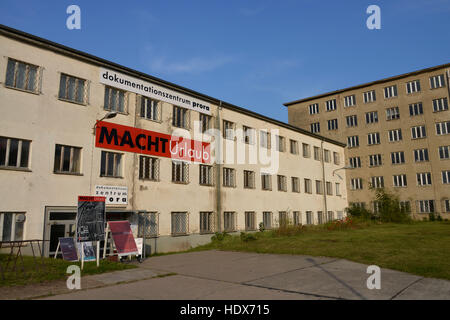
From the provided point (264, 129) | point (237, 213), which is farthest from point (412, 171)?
point (237, 213)

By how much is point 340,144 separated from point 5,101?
34.8m

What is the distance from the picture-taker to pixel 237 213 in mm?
23562

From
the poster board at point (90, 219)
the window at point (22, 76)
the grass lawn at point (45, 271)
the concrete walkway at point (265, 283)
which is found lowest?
the concrete walkway at point (265, 283)

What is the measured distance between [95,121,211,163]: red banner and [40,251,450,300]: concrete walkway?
285 inches

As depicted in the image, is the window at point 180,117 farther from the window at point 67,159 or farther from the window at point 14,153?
the window at point 14,153

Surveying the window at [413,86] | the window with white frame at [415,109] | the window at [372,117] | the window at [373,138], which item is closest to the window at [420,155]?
the window with white frame at [415,109]

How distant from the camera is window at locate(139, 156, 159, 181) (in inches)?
706

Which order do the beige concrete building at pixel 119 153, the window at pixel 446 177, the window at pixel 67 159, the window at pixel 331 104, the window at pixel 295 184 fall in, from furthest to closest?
the window at pixel 331 104, the window at pixel 446 177, the window at pixel 295 184, the window at pixel 67 159, the beige concrete building at pixel 119 153

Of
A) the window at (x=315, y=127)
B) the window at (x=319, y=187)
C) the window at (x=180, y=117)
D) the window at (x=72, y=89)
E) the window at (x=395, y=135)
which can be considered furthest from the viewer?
the window at (x=315, y=127)

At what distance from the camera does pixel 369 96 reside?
40.3m

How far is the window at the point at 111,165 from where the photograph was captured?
16.3 meters

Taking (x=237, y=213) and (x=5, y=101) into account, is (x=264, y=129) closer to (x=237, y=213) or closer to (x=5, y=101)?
(x=237, y=213)

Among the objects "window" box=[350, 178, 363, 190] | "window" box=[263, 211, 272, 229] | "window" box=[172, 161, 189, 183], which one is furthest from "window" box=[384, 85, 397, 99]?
"window" box=[172, 161, 189, 183]

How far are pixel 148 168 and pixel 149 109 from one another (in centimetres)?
338
